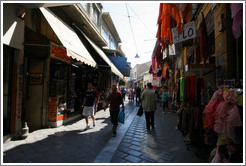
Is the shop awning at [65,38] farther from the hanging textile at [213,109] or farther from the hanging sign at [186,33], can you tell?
the hanging textile at [213,109]

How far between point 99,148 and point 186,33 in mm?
4468

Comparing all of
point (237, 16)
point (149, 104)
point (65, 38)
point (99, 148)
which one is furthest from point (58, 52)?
point (237, 16)

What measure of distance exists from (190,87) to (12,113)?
5.14 m

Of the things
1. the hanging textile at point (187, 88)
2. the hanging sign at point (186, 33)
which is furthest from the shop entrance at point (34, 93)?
the hanging textile at point (187, 88)

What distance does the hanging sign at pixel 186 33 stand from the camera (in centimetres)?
527

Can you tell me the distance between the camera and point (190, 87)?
4.29m

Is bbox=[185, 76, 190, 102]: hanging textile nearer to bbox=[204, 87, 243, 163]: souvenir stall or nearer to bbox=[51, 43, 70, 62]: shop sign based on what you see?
bbox=[204, 87, 243, 163]: souvenir stall

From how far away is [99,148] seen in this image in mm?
4250

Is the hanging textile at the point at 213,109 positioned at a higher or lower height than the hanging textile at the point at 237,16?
lower

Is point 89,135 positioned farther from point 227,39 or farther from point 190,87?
point 227,39

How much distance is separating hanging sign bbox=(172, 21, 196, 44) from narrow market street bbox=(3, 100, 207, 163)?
10.6 ft

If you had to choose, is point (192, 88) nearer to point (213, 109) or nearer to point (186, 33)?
point (213, 109)

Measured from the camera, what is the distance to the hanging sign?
5266 mm

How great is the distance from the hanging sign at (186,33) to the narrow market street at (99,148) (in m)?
3.23
